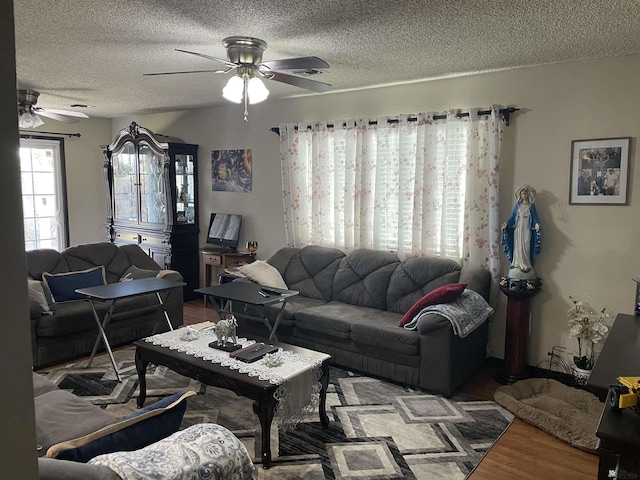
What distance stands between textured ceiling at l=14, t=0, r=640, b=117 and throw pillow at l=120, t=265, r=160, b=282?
185 cm

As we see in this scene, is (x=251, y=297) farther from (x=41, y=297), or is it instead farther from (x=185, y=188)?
(x=185, y=188)

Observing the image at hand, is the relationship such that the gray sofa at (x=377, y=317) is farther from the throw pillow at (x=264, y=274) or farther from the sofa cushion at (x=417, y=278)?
the throw pillow at (x=264, y=274)

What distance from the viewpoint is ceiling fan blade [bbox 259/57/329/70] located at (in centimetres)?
262

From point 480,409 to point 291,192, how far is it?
2938 millimetres

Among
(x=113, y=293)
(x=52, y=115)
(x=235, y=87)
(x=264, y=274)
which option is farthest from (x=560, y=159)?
(x=52, y=115)

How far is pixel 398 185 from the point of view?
443 cm

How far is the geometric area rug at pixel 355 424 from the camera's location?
2.57 metres


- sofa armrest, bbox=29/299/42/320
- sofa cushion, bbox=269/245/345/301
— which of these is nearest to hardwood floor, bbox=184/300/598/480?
sofa cushion, bbox=269/245/345/301

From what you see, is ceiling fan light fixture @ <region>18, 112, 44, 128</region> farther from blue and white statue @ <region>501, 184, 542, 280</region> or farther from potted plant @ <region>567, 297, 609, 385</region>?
potted plant @ <region>567, 297, 609, 385</region>

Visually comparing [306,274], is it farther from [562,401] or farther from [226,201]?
[562,401]

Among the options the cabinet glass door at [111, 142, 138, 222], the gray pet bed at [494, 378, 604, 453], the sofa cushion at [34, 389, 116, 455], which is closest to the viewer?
the sofa cushion at [34, 389, 116, 455]

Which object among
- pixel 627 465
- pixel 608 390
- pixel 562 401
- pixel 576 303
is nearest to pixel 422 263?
pixel 576 303

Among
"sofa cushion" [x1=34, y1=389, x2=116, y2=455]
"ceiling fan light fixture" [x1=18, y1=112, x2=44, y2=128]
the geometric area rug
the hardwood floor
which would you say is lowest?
the hardwood floor

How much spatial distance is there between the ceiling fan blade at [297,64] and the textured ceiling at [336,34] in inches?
8.0
